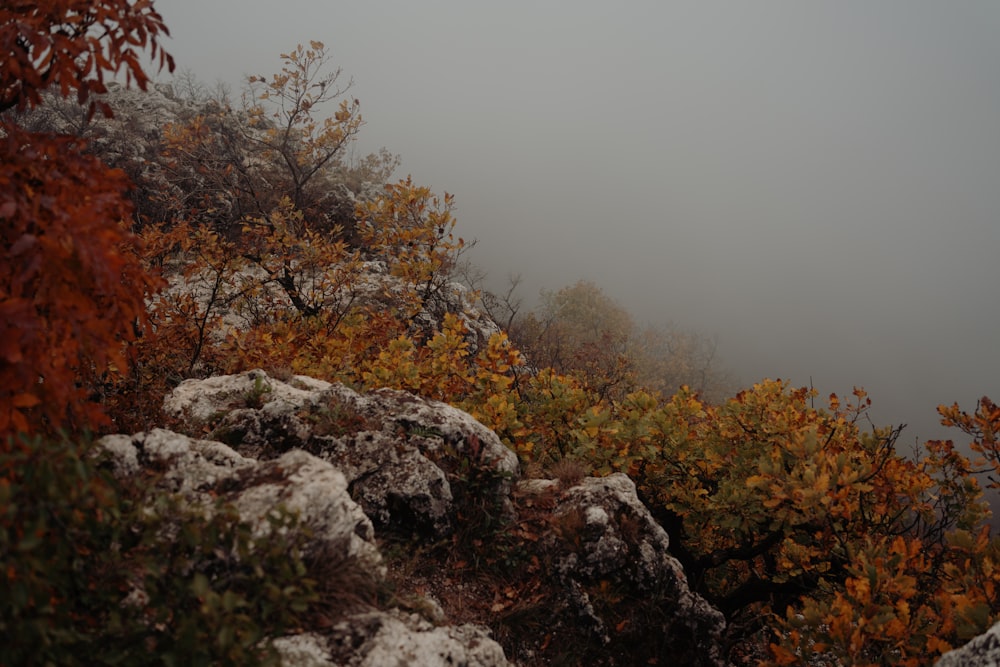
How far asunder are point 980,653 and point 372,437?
522 cm

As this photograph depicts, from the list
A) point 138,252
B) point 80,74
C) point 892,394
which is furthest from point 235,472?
point 892,394

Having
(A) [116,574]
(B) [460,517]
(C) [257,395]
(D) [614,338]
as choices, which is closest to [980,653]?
(B) [460,517]

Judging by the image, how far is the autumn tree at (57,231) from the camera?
2479mm

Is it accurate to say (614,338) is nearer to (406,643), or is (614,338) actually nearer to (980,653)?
(980,653)

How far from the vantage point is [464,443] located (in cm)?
586

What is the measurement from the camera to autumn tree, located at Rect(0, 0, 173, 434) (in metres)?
2.48

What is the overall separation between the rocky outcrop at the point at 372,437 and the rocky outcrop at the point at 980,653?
12.4ft

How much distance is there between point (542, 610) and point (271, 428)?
3.44 m

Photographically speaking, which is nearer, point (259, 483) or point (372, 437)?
point (259, 483)

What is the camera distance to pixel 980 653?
337 cm

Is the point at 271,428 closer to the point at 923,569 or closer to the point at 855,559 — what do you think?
the point at 855,559

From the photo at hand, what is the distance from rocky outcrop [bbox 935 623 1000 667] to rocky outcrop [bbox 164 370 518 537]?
3778 mm

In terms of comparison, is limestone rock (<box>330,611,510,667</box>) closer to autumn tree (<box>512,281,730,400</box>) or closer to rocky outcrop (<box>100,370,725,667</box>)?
rocky outcrop (<box>100,370,725,667</box>)

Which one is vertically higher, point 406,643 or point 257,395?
point 257,395
